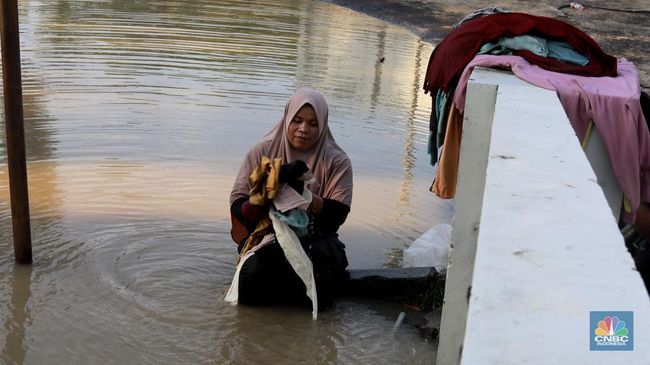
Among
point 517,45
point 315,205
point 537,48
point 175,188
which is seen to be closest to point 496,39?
point 517,45

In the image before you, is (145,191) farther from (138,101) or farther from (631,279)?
(631,279)

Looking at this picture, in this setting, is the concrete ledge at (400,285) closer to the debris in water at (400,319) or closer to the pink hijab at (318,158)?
the debris in water at (400,319)

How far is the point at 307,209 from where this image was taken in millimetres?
4434

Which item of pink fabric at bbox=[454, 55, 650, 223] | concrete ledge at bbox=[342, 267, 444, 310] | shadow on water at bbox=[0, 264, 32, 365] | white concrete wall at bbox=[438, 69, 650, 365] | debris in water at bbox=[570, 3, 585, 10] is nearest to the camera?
white concrete wall at bbox=[438, 69, 650, 365]

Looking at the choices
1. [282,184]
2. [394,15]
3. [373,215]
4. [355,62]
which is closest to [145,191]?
[373,215]

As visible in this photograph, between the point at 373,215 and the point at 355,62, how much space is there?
6.72 m

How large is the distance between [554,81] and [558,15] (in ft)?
48.9

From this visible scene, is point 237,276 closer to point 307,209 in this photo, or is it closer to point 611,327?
point 307,209

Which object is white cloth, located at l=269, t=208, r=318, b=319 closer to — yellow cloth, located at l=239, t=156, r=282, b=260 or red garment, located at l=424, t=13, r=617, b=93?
yellow cloth, located at l=239, t=156, r=282, b=260

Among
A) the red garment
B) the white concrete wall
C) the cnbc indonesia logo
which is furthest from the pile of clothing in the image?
the cnbc indonesia logo

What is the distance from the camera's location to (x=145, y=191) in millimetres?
6344

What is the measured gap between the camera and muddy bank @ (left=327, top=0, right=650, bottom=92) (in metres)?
14.6

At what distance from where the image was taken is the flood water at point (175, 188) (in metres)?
4.29

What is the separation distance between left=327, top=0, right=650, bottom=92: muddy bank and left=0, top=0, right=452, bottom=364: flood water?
342cm
